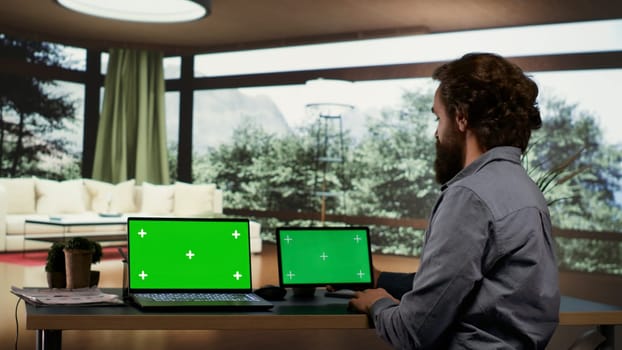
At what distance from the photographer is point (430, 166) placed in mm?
9406

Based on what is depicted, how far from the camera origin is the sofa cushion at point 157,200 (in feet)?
31.6

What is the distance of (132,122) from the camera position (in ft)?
35.5

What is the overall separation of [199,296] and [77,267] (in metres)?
0.42

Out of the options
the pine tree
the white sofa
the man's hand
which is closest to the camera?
the man's hand

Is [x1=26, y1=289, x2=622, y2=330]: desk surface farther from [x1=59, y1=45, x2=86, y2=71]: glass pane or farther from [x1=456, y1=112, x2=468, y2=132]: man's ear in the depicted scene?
[x1=59, y1=45, x2=86, y2=71]: glass pane

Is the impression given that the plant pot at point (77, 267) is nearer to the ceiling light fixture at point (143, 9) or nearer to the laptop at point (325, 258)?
the laptop at point (325, 258)

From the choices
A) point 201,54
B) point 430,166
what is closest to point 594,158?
point 430,166

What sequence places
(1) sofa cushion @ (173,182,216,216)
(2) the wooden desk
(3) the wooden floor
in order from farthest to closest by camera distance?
(1) sofa cushion @ (173,182,216,216) → (3) the wooden floor → (2) the wooden desk

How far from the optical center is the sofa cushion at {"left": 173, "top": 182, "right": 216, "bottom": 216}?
9.56m

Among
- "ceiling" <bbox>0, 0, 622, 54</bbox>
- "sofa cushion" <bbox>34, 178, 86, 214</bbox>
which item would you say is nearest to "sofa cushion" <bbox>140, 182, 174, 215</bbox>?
"sofa cushion" <bbox>34, 178, 86, 214</bbox>

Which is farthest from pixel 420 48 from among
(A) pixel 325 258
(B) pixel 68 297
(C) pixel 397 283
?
(B) pixel 68 297

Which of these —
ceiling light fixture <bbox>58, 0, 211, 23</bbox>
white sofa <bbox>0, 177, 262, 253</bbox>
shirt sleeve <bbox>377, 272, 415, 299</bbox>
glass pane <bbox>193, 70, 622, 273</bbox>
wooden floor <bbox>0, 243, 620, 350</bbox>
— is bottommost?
wooden floor <bbox>0, 243, 620, 350</bbox>

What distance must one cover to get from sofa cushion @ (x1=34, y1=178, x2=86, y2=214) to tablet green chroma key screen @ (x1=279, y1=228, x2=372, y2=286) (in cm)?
711

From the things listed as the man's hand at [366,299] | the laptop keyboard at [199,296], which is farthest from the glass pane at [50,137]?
the man's hand at [366,299]
